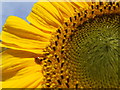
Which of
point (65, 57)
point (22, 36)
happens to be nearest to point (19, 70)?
point (22, 36)

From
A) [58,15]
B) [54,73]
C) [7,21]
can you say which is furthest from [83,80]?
[7,21]

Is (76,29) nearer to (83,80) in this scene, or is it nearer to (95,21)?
(95,21)

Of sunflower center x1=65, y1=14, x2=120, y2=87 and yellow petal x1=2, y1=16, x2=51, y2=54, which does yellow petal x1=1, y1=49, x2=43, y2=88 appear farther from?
sunflower center x1=65, y1=14, x2=120, y2=87

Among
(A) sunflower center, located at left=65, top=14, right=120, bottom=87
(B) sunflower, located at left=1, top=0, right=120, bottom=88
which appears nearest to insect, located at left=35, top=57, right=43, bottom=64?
(B) sunflower, located at left=1, top=0, right=120, bottom=88

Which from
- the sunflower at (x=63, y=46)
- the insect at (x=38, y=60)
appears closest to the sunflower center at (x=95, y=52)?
the sunflower at (x=63, y=46)

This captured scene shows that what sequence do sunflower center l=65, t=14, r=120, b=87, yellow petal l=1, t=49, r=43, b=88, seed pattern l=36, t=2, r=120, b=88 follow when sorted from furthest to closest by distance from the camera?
yellow petal l=1, t=49, r=43, b=88 → seed pattern l=36, t=2, r=120, b=88 → sunflower center l=65, t=14, r=120, b=87

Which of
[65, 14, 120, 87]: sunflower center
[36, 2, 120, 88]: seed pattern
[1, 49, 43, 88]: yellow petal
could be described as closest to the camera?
[65, 14, 120, 87]: sunflower center

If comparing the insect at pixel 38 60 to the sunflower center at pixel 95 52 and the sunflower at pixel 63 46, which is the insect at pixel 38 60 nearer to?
the sunflower at pixel 63 46
